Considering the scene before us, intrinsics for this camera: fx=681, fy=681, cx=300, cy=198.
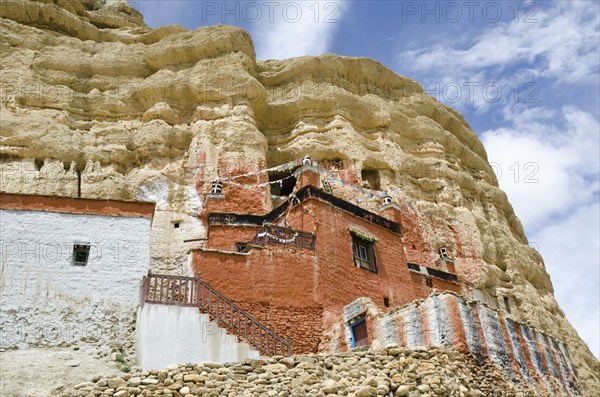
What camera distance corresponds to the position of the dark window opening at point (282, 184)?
30.7 m

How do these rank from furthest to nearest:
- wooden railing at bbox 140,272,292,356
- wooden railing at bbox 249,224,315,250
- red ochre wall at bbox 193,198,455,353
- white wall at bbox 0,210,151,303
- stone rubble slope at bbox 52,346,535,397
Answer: wooden railing at bbox 249,224,315,250
red ochre wall at bbox 193,198,455,353
white wall at bbox 0,210,151,303
wooden railing at bbox 140,272,292,356
stone rubble slope at bbox 52,346,535,397

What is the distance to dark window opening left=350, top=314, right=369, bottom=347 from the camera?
17188 millimetres

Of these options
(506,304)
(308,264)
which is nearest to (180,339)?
(308,264)

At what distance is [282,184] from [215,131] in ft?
12.8

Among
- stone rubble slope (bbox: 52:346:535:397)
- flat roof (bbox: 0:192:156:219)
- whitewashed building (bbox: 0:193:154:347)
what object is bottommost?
stone rubble slope (bbox: 52:346:535:397)

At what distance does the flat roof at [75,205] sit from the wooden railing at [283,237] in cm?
370

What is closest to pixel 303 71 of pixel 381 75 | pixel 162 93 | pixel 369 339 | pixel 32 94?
pixel 381 75

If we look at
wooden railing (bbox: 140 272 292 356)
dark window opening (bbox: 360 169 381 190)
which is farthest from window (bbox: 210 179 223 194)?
wooden railing (bbox: 140 272 292 356)

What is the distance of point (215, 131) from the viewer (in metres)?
29.5

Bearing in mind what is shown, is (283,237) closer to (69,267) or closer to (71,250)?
(71,250)

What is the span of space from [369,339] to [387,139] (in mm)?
18481

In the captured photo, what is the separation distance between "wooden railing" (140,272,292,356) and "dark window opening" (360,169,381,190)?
15.8m

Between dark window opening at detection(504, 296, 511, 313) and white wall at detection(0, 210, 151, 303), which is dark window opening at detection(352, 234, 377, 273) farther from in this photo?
dark window opening at detection(504, 296, 511, 313)

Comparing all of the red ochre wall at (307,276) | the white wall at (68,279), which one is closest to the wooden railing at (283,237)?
the red ochre wall at (307,276)
